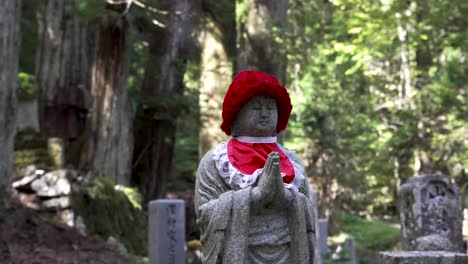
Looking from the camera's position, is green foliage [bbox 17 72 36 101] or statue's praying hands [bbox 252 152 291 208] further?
green foliage [bbox 17 72 36 101]

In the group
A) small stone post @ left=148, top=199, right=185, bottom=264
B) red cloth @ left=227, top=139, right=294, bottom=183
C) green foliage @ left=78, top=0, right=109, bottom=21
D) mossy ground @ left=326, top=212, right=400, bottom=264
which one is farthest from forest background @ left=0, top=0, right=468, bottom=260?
red cloth @ left=227, top=139, right=294, bottom=183

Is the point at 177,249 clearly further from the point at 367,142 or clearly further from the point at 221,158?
the point at 367,142

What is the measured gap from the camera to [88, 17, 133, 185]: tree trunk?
14078 millimetres

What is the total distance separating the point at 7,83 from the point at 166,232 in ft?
10.9

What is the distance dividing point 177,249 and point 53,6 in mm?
6699

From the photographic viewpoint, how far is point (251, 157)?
532 cm

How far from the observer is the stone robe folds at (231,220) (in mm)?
5059

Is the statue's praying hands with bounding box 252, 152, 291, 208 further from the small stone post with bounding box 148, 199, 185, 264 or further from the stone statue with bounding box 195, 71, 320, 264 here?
the small stone post with bounding box 148, 199, 185, 264

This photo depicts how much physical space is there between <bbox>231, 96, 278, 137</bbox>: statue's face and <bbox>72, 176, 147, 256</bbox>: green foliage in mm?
6838

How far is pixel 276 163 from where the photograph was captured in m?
4.92

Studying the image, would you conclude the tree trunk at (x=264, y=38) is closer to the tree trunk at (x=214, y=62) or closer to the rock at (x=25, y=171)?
the tree trunk at (x=214, y=62)

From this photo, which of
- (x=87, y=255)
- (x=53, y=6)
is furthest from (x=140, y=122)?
(x=87, y=255)

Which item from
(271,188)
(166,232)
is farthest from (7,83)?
(271,188)

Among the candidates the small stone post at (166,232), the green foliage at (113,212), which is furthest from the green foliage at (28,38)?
the small stone post at (166,232)
